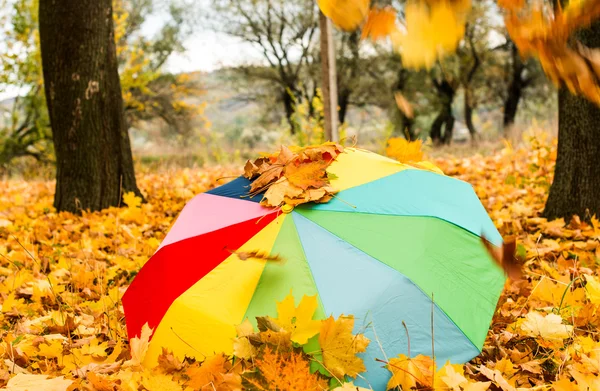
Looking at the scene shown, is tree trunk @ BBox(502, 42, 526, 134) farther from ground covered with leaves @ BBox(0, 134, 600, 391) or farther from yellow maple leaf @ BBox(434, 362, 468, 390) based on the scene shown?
yellow maple leaf @ BBox(434, 362, 468, 390)

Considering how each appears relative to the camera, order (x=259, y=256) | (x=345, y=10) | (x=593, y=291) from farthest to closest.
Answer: (x=593, y=291), (x=259, y=256), (x=345, y=10)

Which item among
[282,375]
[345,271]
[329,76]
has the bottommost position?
[282,375]

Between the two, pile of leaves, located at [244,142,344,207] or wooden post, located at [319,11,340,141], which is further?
wooden post, located at [319,11,340,141]

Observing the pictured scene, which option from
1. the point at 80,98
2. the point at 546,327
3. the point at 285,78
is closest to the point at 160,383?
the point at 546,327

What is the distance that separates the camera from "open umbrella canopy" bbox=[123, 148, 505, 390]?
145 centimetres

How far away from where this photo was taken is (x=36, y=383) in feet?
4.85

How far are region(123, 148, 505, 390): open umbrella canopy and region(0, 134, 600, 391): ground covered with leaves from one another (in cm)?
7

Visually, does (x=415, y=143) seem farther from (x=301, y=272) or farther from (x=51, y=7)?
(x=51, y=7)

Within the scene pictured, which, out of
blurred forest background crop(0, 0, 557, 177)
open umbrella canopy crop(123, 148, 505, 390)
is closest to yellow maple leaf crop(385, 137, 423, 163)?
open umbrella canopy crop(123, 148, 505, 390)

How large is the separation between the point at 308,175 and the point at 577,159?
2338 mm

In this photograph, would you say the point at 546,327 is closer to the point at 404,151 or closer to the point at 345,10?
the point at 404,151

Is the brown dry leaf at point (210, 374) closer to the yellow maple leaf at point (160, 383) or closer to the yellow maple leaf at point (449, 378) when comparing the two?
the yellow maple leaf at point (160, 383)

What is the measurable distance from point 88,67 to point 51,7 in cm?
54

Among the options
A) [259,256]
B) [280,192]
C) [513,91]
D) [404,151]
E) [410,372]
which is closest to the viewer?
[410,372]
